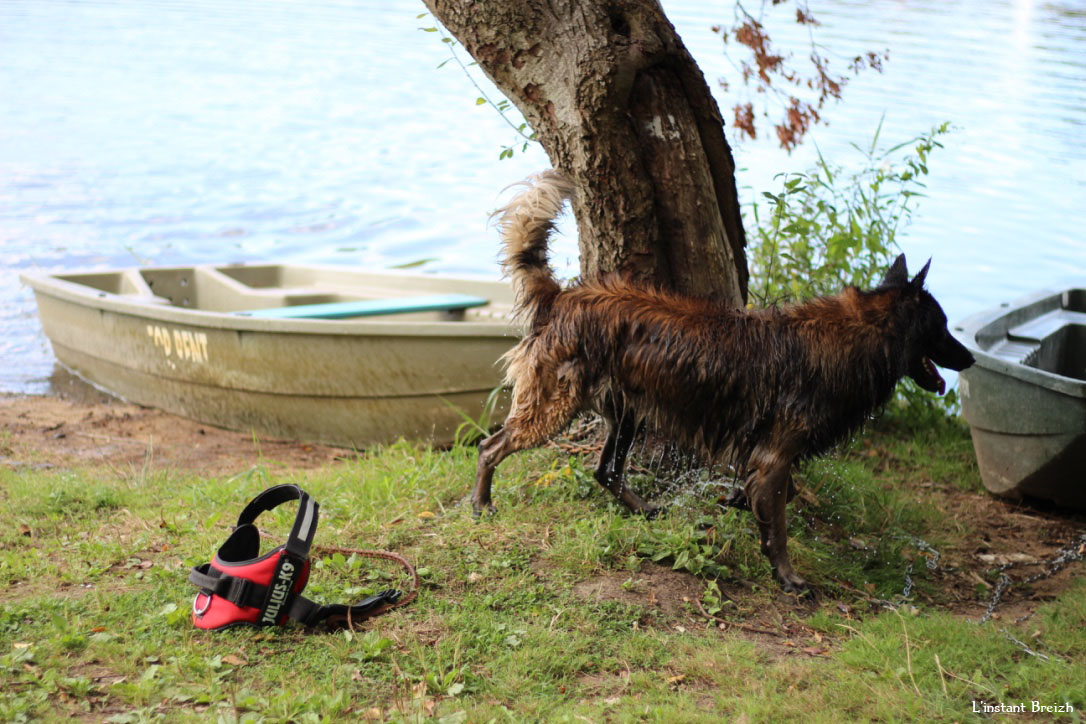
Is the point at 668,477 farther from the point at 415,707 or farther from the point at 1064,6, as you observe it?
the point at 1064,6

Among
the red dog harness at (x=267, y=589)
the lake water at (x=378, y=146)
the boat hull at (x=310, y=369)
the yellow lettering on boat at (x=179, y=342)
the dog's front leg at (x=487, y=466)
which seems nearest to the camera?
the red dog harness at (x=267, y=589)

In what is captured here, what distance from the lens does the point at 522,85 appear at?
4.86m

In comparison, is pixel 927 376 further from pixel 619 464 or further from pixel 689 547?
pixel 619 464

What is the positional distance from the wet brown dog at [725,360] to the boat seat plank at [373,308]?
13.1 feet

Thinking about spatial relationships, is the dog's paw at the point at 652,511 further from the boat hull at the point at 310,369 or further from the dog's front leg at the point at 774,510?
the boat hull at the point at 310,369

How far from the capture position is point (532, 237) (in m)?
4.69

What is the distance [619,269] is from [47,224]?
40.1 ft

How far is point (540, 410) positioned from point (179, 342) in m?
4.90

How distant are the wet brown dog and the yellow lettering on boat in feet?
14.8

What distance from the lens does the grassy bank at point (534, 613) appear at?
3.38m

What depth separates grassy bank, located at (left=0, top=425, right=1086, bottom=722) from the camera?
3.38m

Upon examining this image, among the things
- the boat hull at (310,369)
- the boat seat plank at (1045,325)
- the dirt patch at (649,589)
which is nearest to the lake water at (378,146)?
the boat hull at (310,369)

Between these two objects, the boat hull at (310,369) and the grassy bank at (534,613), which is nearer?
the grassy bank at (534,613)

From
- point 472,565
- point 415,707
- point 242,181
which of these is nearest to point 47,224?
point 242,181
